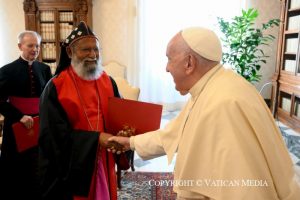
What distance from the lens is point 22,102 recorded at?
2385 millimetres

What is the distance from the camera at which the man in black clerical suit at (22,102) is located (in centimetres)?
236

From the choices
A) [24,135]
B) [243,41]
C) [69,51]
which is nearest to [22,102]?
[24,135]

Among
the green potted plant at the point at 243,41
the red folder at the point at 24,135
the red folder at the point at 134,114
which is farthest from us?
the green potted plant at the point at 243,41

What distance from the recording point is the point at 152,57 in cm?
569

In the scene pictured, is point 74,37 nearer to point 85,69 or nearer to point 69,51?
point 69,51

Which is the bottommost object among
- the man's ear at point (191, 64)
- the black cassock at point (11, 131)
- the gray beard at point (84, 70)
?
the black cassock at point (11, 131)

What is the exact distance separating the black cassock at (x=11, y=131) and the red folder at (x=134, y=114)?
1021 mm

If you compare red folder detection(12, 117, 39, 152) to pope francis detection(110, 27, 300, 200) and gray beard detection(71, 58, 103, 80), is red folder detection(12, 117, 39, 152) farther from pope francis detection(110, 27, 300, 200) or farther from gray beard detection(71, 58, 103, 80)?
pope francis detection(110, 27, 300, 200)

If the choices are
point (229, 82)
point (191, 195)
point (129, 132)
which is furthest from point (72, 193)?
point (229, 82)

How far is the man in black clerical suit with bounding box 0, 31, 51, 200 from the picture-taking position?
2.36 metres

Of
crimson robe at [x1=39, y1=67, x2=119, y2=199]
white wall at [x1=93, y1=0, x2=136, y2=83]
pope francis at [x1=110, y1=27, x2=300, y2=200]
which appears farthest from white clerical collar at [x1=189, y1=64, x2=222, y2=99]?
white wall at [x1=93, y1=0, x2=136, y2=83]

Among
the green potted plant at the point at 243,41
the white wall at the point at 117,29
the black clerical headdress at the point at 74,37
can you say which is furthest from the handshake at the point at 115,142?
the white wall at the point at 117,29

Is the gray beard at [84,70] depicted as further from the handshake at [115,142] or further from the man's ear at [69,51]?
the handshake at [115,142]

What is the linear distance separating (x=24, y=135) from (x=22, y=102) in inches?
20.0
